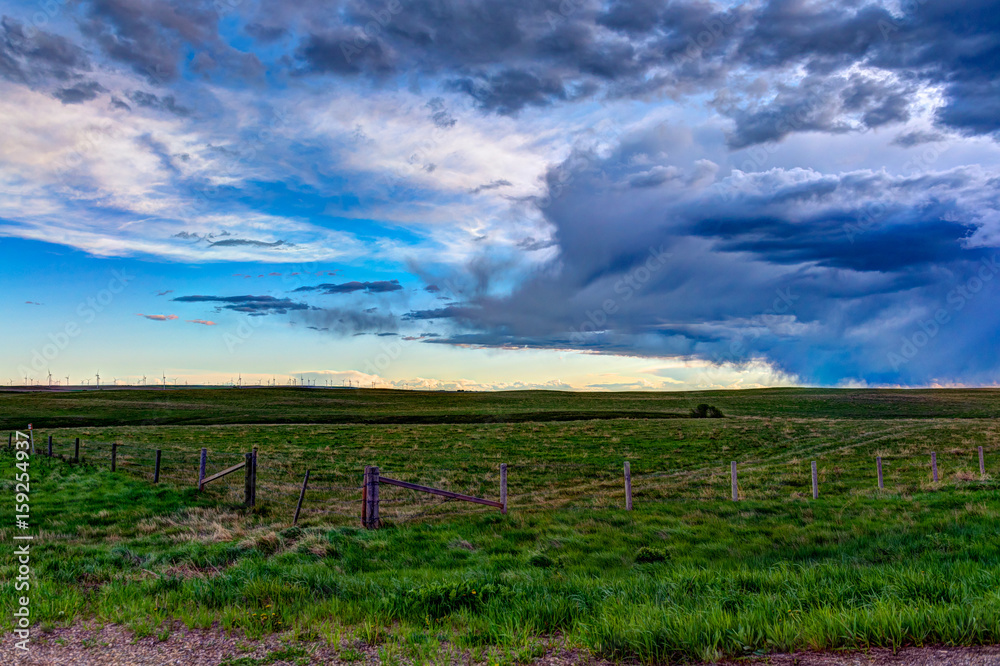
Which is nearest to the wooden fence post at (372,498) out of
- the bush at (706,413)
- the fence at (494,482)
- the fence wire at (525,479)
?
the fence at (494,482)

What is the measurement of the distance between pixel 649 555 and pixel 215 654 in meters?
8.32

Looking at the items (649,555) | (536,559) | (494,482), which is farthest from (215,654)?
(494,482)

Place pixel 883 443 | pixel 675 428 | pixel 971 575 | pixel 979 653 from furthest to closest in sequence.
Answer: pixel 675 428 < pixel 883 443 < pixel 971 575 < pixel 979 653

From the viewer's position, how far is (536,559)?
1109 centimetres

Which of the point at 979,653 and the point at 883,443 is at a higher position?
the point at 979,653

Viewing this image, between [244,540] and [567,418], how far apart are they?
217 ft

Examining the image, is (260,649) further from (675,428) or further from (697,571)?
(675,428)

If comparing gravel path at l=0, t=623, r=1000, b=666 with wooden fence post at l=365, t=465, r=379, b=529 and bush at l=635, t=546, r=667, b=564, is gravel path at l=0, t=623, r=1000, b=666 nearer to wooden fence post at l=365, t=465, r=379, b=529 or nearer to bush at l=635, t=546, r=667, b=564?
bush at l=635, t=546, r=667, b=564

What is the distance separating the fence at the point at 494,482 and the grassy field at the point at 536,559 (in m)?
0.20

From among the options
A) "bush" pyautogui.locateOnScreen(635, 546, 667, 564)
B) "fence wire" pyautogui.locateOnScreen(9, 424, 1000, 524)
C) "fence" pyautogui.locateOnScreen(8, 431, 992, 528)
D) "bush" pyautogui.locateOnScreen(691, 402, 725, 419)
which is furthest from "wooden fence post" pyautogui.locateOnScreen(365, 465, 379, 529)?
"bush" pyautogui.locateOnScreen(691, 402, 725, 419)

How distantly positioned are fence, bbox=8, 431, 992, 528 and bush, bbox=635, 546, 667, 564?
16.4 feet

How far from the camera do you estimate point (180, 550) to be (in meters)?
11.2

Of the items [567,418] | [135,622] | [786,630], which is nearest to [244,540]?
[135,622]

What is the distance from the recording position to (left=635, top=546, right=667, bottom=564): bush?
451 inches
